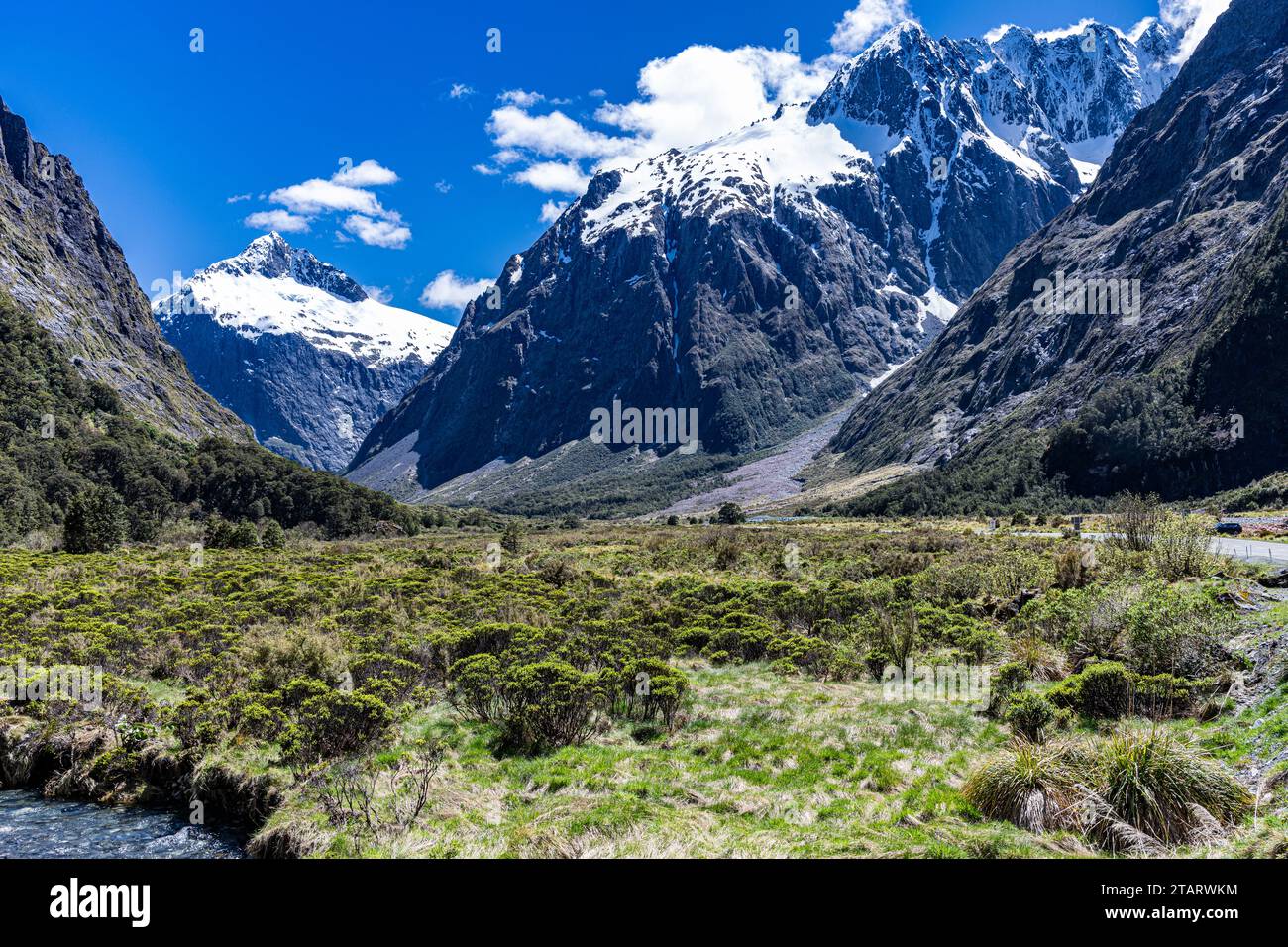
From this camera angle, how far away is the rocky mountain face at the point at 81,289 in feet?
389

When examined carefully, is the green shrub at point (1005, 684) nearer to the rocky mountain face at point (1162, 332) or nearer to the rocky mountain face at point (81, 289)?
the rocky mountain face at point (1162, 332)

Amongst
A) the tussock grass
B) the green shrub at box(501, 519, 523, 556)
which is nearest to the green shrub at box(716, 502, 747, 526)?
the green shrub at box(501, 519, 523, 556)

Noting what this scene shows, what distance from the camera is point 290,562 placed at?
40531 millimetres

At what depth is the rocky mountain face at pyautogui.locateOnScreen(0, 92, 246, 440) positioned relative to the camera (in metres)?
118

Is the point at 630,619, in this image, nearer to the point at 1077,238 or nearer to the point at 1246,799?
the point at 1246,799

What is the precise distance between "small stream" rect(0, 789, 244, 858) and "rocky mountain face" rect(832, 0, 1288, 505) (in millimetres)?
120636

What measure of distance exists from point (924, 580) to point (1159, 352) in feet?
415

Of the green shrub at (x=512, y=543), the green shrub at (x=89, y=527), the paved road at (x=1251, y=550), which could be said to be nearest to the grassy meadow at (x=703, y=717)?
the paved road at (x=1251, y=550)

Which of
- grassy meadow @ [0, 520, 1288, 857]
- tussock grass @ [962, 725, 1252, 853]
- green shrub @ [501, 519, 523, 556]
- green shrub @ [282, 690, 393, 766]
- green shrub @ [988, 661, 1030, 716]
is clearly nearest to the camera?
tussock grass @ [962, 725, 1252, 853]

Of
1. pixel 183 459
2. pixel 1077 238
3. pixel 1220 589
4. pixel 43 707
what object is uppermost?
pixel 1077 238

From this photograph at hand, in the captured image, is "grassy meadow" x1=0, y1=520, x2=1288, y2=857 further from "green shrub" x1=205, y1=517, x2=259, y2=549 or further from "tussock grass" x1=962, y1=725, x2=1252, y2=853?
"green shrub" x1=205, y1=517, x2=259, y2=549

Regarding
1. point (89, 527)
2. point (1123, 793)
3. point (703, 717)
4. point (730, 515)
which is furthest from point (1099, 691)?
point (730, 515)

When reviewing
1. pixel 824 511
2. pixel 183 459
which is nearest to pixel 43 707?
pixel 183 459

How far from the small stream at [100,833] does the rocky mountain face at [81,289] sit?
118m
